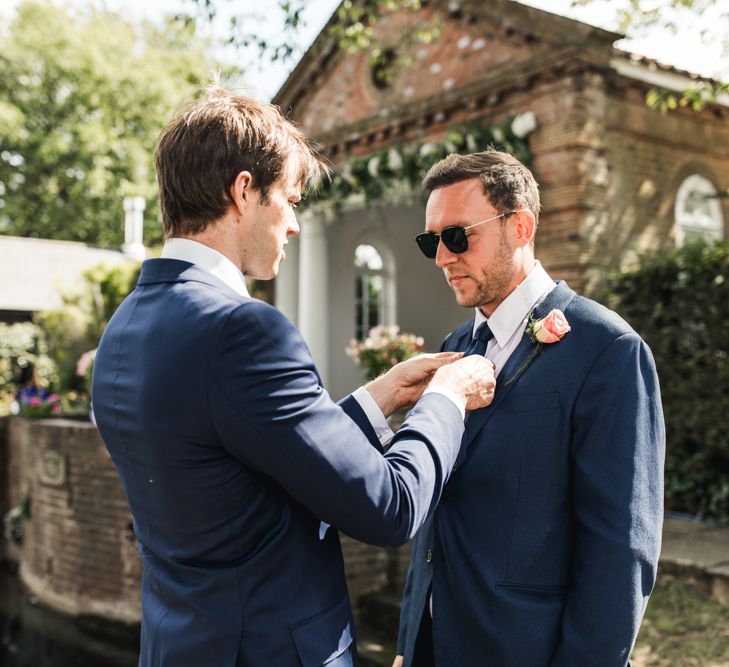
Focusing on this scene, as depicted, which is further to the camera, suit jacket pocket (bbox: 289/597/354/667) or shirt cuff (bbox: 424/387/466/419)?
shirt cuff (bbox: 424/387/466/419)

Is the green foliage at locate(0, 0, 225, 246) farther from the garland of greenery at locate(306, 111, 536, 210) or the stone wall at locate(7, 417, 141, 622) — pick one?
the stone wall at locate(7, 417, 141, 622)

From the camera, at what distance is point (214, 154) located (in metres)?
1.72

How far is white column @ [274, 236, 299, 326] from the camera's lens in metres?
14.1

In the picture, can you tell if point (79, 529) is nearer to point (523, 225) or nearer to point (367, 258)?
point (367, 258)

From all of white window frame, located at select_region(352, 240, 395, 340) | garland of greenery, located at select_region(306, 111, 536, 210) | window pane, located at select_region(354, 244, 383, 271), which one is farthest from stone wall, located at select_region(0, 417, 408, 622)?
window pane, located at select_region(354, 244, 383, 271)

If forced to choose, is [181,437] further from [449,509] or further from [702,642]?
[702,642]

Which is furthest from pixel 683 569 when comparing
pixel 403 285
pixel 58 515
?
pixel 403 285

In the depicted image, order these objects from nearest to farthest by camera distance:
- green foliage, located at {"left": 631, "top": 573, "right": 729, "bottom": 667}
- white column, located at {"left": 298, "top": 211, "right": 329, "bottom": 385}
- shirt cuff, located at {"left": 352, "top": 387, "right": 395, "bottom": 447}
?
shirt cuff, located at {"left": 352, "top": 387, "right": 395, "bottom": 447}, green foliage, located at {"left": 631, "top": 573, "right": 729, "bottom": 667}, white column, located at {"left": 298, "top": 211, "right": 329, "bottom": 385}

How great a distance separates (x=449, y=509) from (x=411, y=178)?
8842 mm

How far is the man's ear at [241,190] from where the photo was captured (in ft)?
5.66

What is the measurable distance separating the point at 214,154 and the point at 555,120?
7.98 m

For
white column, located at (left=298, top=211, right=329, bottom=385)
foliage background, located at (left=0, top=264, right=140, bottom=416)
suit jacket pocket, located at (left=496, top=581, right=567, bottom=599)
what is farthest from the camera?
foliage background, located at (left=0, top=264, right=140, bottom=416)

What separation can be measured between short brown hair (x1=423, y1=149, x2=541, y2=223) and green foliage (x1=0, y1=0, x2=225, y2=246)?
29.8 m

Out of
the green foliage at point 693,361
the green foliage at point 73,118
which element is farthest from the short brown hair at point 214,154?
the green foliage at point 73,118
